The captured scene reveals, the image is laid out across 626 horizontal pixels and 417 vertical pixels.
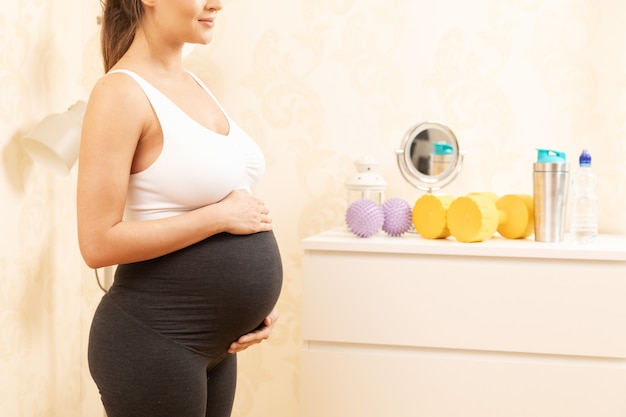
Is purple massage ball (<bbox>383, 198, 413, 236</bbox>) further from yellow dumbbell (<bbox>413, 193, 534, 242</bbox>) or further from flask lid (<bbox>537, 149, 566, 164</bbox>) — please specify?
flask lid (<bbox>537, 149, 566, 164</bbox>)

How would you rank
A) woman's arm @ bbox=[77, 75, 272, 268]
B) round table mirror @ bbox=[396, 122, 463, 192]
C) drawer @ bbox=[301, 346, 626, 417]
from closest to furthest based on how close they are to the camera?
woman's arm @ bbox=[77, 75, 272, 268] → drawer @ bbox=[301, 346, 626, 417] → round table mirror @ bbox=[396, 122, 463, 192]

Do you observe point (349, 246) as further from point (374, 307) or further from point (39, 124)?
point (39, 124)

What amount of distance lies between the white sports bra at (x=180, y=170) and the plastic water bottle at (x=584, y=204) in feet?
3.30

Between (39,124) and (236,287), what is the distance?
84cm

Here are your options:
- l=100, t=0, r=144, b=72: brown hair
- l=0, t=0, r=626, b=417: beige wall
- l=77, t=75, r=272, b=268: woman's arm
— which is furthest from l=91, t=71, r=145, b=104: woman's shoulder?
l=0, t=0, r=626, b=417: beige wall

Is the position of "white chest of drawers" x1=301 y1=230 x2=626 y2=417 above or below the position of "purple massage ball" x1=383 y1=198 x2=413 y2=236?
below

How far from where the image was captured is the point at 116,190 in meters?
1.05

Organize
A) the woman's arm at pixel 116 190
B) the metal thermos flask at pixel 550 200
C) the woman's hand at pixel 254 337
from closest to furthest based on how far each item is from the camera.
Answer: the woman's arm at pixel 116 190 < the woman's hand at pixel 254 337 < the metal thermos flask at pixel 550 200

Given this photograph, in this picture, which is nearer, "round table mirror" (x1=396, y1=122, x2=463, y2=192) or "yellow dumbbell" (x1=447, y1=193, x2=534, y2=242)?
"yellow dumbbell" (x1=447, y1=193, x2=534, y2=242)

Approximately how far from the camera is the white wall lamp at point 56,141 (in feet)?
5.41

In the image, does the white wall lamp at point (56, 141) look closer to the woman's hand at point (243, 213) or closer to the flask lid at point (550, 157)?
the woman's hand at point (243, 213)

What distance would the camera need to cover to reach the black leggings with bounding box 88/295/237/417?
107 cm

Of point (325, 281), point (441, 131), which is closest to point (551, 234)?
point (441, 131)

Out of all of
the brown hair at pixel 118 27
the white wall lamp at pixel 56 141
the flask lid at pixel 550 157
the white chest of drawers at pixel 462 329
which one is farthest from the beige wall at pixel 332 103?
the brown hair at pixel 118 27
